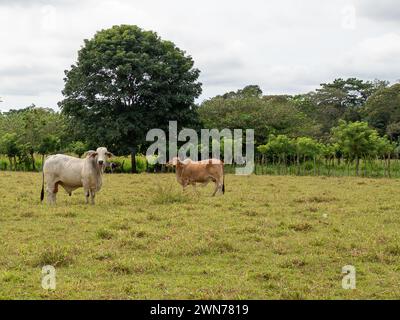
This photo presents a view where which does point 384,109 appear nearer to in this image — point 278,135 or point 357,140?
point 278,135

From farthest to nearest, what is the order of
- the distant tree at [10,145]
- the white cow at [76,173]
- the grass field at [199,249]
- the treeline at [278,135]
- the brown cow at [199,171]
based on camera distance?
the distant tree at [10,145], the treeline at [278,135], the brown cow at [199,171], the white cow at [76,173], the grass field at [199,249]

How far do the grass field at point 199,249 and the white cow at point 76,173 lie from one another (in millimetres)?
489

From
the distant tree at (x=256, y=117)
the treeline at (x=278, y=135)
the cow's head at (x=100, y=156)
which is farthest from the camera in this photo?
the distant tree at (x=256, y=117)

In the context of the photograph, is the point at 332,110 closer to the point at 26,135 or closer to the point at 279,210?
the point at 26,135

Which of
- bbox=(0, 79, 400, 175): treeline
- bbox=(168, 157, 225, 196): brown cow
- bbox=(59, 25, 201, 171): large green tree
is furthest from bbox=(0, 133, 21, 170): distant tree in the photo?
bbox=(168, 157, 225, 196): brown cow

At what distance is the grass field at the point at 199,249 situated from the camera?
666 cm

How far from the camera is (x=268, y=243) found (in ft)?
30.6

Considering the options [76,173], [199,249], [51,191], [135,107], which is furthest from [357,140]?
[199,249]

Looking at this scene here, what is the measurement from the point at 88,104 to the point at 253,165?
37.5 ft

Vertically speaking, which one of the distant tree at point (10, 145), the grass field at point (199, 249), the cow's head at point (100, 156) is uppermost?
the distant tree at point (10, 145)

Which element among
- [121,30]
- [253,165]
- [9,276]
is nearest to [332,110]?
[253,165]

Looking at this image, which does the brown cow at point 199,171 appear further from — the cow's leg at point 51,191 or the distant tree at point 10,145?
the distant tree at point 10,145

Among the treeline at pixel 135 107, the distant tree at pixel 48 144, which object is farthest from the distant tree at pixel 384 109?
the distant tree at pixel 48 144

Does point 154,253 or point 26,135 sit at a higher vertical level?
point 26,135
